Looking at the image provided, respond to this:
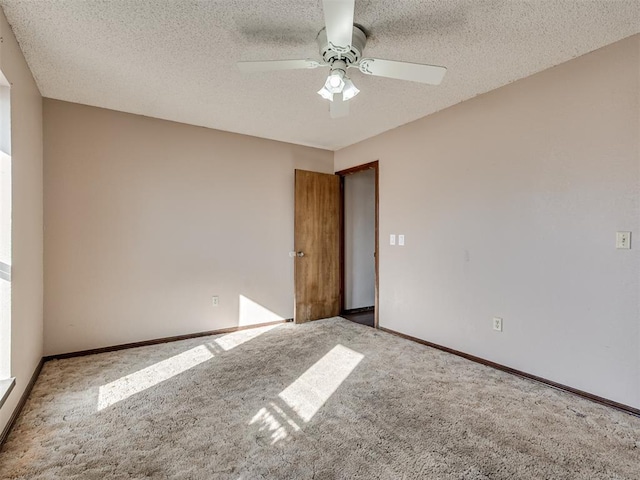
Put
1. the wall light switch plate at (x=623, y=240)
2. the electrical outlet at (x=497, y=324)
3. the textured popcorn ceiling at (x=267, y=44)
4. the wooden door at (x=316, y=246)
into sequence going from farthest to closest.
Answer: the wooden door at (x=316, y=246) → the electrical outlet at (x=497, y=324) → the wall light switch plate at (x=623, y=240) → the textured popcorn ceiling at (x=267, y=44)

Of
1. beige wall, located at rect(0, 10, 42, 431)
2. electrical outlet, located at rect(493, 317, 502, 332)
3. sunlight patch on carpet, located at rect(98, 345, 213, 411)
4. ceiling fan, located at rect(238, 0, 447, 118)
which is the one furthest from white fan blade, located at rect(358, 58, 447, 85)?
sunlight patch on carpet, located at rect(98, 345, 213, 411)

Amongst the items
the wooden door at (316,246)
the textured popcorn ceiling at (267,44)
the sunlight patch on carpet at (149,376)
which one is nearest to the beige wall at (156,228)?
the wooden door at (316,246)

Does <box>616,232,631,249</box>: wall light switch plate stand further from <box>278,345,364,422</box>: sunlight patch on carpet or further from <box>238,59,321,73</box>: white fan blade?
<box>238,59,321,73</box>: white fan blade

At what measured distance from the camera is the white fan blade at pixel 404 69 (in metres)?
1.90

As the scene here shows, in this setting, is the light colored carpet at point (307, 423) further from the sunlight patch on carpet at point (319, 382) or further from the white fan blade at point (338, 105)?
the white fan blade at point (338, 105)

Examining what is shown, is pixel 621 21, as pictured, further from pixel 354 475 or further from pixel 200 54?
pixel 354 475

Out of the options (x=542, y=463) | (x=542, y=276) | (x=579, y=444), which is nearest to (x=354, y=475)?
(x=542, y=463)

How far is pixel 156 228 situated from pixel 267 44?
2251mm

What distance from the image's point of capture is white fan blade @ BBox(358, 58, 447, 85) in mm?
1903

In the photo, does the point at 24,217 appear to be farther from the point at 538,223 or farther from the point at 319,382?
the point at 538,223

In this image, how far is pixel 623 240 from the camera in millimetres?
2104

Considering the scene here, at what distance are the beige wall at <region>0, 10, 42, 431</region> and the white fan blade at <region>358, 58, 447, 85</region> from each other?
215 cm

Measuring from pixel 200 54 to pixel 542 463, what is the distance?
10.6ft

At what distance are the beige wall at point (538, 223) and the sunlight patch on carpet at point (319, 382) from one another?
3.32 feet
